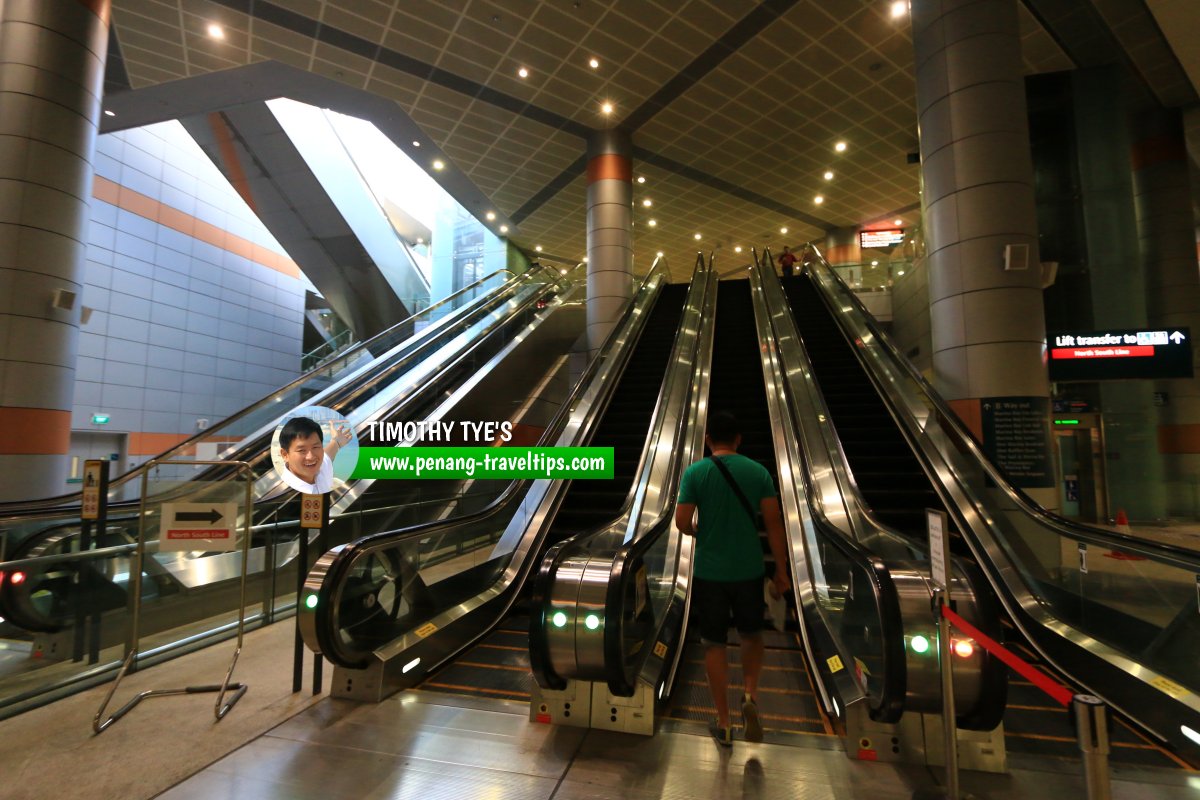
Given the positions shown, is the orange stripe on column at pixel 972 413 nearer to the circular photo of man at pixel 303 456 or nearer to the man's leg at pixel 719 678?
the man's leg at pixel 719 678

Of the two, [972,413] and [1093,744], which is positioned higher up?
[972,413]

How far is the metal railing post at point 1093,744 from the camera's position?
1.51 m

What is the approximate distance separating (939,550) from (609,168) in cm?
1272

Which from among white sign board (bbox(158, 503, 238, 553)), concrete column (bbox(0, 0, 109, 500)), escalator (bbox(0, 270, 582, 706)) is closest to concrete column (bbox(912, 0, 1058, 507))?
escalator (bbox(0, 270, 582, 706))

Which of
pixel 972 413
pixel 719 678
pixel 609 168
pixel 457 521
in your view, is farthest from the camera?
pixel 609 168

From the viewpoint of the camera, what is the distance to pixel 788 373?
7723 mm

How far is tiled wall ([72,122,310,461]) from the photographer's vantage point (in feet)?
40.3

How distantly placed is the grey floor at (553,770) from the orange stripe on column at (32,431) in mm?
6622

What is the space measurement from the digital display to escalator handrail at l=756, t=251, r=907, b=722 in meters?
10.5

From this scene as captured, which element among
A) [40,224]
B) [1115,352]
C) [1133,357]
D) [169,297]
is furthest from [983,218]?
[169,297]

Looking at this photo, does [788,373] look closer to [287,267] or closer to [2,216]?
[2,216]

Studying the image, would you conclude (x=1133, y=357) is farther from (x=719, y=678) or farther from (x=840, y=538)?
(x=719, y=678)

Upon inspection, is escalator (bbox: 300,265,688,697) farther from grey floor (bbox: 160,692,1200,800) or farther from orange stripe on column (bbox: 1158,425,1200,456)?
orange stripe on column (bbox: 1158,425,1200,456)

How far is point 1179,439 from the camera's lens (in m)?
11.2
